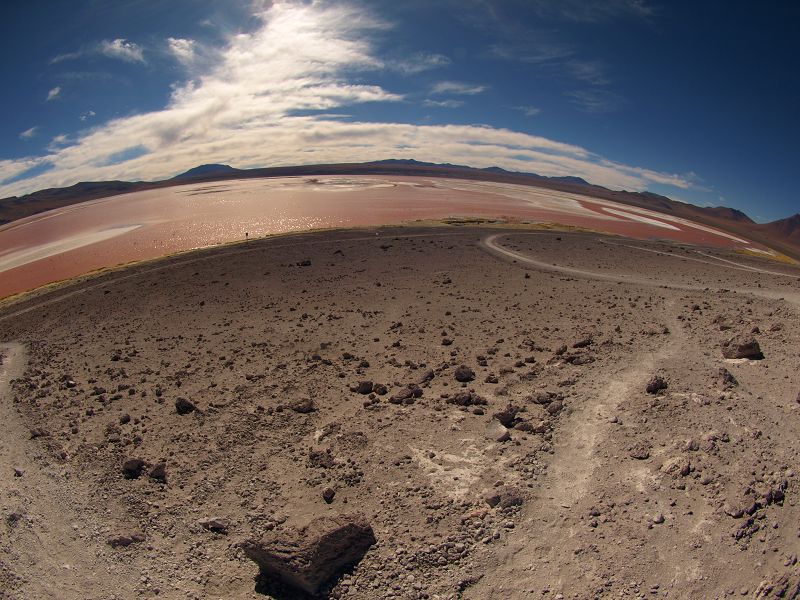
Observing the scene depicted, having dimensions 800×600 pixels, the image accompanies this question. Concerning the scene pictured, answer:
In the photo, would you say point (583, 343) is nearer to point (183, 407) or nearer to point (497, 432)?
point (497, 432)

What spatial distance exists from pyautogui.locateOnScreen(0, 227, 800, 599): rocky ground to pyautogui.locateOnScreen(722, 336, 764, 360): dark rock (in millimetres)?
48

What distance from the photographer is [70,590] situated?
7.15 meters

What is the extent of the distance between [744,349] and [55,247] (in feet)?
167

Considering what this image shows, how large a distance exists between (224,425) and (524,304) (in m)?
11.3

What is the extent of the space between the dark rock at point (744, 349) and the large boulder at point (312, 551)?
32.8 ft

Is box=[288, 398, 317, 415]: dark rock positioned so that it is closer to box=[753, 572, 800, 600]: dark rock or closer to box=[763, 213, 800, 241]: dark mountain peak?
box=[753, 572, 800, 600]: dark rock

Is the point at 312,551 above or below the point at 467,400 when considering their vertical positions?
below

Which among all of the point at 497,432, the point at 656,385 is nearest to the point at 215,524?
the point at 497,432

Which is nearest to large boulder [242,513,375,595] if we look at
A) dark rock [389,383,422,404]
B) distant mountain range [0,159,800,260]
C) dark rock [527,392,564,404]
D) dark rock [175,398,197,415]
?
dark rock [389,383,422,404]

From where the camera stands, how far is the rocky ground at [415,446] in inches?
256

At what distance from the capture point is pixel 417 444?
9.22m

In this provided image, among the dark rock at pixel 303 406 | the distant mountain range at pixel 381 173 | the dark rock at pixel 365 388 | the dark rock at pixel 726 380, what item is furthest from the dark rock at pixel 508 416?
the distant mountain range at pixel 381 173

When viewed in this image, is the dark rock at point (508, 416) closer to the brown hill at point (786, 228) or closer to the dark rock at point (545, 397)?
the dark rock at point (545, 397)

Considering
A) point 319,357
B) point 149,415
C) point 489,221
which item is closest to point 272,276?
point 319,357
